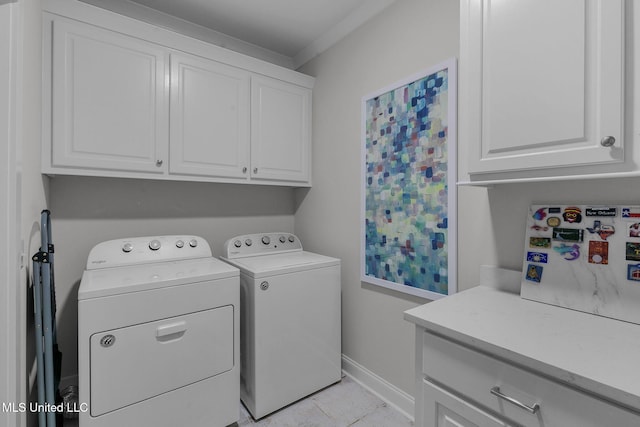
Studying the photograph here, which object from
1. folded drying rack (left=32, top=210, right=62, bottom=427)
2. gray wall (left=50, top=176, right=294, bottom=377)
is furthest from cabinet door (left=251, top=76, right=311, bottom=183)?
folded drying rack (left=32, top=210, right=62, bottom=427)

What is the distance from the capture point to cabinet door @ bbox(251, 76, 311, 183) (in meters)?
2.21

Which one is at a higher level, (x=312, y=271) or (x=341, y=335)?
(x=312, y=271)

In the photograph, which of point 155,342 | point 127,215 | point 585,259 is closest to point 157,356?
point 155,342

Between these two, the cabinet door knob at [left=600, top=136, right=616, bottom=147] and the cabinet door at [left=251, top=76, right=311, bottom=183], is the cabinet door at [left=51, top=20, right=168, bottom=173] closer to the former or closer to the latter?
the cabinet door at [left=251, top=76, right=311, bottom=183]

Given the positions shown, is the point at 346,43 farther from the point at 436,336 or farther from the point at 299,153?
the point at 436,336

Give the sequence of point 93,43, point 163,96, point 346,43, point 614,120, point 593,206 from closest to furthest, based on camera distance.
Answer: point 614,120 → point 593,206 → point 93,43 → point 163,96 → point 346,43

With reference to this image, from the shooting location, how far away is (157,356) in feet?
4.69

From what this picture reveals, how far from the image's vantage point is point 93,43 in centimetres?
162

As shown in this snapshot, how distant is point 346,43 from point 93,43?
1.58 metres

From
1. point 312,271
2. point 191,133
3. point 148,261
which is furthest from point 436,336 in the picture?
point 191,133

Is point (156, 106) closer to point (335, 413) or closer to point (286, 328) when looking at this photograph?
point (286, 328)

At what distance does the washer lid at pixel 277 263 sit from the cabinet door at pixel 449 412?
3.31ft

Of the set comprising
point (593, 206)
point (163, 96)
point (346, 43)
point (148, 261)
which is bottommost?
point (148, 261)

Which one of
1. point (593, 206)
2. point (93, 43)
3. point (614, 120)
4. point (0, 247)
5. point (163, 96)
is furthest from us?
point (163, 96)
